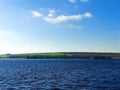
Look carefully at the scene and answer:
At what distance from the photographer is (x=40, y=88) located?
160 feet

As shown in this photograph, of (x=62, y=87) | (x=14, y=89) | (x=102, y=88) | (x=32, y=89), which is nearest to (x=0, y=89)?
(x=14, y=89)

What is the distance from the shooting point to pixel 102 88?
160 feet

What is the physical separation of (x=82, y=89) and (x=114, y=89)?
553 centimetres

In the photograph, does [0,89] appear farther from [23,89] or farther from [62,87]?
[62,87]

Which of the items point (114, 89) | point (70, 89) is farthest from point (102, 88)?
point (70, 89)

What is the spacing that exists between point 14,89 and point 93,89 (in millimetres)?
13539

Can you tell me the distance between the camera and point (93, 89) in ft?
156

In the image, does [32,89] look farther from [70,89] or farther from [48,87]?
[70,89]

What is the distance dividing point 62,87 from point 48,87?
250cm

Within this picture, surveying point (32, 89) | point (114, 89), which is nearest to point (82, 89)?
point (114, 89)

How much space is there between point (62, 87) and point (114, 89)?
9.13 metres

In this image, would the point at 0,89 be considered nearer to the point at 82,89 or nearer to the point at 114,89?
the point at 82,89

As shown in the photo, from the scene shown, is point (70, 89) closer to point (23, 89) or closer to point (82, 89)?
point (82, 89)

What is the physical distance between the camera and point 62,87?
1965 inches
